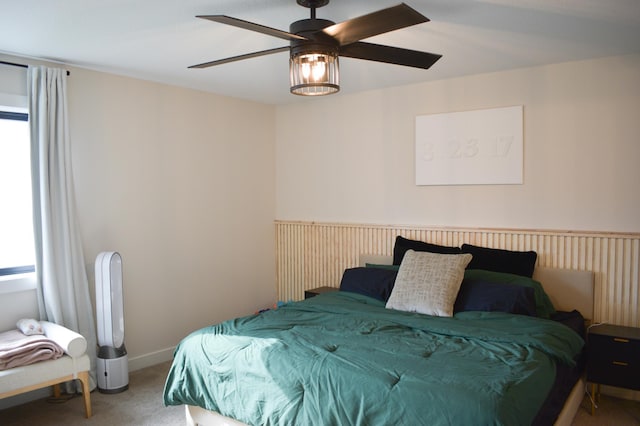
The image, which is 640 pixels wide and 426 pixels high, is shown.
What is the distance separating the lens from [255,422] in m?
2.50

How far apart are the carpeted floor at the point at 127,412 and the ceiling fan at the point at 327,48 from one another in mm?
2353

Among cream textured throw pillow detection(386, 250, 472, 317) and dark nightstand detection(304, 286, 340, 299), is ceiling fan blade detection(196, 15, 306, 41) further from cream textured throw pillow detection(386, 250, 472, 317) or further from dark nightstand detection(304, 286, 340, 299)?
dark nightstand detection(304, 286, 340, 299)

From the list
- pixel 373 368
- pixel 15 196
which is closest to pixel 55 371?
pixel 15 196

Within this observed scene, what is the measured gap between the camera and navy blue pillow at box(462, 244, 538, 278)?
3.74 meters

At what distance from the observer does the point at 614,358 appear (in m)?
3.14

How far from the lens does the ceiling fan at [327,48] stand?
2020 millimetres

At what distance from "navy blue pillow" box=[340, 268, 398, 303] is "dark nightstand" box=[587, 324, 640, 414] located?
56.0 inches

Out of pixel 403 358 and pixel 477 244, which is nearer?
pixel 403 358

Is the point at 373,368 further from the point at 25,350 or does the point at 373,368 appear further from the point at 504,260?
the point at 25,350

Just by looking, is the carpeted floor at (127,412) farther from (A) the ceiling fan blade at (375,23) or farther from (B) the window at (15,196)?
(A) the ceiling fan blade at (375,23)

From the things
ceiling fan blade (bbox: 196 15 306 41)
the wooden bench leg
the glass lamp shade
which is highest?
ceiling fan blade (bbox: 196 15 306 41)

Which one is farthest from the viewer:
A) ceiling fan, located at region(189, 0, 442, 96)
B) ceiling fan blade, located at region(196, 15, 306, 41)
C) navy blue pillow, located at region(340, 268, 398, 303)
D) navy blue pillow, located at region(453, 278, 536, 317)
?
navy blue pillow, located at region(340, 268, 398, 303)

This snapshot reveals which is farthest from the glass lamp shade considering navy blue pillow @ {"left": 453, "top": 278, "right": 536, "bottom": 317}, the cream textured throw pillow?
navy blue pillow @ {"left": 453, "top": 278, "right": 536, "bottom": 317}

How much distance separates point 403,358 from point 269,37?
205 cm
